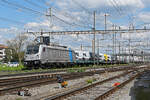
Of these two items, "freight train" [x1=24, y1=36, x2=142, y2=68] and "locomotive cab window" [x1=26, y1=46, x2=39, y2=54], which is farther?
"locomotive cab window" [x1=26, y1=46, x2=39, y2=54]

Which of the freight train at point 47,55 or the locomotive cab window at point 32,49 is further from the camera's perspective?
the locomotive cab window at point 32,49

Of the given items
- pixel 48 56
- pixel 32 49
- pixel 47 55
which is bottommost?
pixel 48 56

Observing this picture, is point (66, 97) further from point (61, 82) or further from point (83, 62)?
point (83, 62)

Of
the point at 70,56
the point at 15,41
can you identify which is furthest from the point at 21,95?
the point at 15,41

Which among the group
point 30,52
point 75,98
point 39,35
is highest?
point 39,35

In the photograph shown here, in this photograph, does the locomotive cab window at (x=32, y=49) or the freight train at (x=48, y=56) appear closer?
the freight train at (x=48, y=56)

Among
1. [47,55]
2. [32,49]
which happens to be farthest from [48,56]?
[32,49]

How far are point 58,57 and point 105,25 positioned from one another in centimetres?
1838

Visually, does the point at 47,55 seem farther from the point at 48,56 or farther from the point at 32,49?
the point at 32,49

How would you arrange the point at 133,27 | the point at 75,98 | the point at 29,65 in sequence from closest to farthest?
the point at 75,98 → the point at 29,65 → the point at 133,27

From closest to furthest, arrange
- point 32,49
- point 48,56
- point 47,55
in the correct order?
point 32,49 < point 47,55 < point 48,56

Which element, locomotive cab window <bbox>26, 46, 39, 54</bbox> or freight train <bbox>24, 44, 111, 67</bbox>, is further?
locomotive cab window <bbox>26, 46, 39, 54</bbox>

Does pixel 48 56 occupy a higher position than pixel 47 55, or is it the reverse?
pixel 47 55

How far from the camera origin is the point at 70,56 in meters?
39.4
